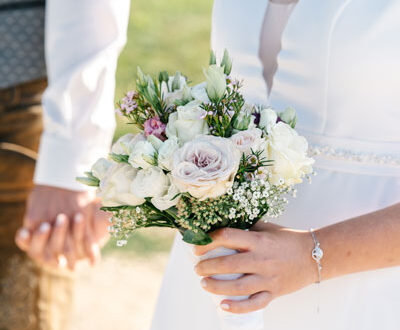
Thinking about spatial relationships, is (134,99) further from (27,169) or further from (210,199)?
(27,169)

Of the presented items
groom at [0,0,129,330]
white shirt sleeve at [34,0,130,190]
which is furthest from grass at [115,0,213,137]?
white shirt sleeve at [34,0,130,190]

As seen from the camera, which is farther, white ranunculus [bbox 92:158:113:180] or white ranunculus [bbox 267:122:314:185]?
white ranunculus [bbox 92:158:113:180]

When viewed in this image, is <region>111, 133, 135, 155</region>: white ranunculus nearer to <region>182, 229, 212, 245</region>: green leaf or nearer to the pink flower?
the pink flower

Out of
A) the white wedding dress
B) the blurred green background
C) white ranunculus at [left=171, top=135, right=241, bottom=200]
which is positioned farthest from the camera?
the blurred green background

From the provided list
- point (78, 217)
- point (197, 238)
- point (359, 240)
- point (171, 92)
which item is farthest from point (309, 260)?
point (78, 217)

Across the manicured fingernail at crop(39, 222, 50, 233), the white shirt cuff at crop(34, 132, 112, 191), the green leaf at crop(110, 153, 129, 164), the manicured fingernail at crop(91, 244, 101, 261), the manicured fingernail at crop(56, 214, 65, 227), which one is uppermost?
the green leaf at crop(110, 153, 129, 164)

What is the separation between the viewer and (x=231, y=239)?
4.78 feet

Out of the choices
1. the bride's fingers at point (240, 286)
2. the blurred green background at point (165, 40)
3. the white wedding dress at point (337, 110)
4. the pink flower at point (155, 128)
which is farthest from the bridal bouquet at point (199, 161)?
the blurred green background at point (165, 40)

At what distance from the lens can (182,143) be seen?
4.55 ft

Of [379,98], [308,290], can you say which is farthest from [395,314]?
[379,98]

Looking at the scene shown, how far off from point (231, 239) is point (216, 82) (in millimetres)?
362

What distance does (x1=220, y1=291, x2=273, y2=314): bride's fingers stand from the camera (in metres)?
1.50

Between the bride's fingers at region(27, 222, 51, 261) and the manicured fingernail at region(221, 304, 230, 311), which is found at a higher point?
the manicured fingernail at region(221, 304, 230, 311)

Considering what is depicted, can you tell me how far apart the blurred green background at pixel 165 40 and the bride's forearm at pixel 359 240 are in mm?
5068
